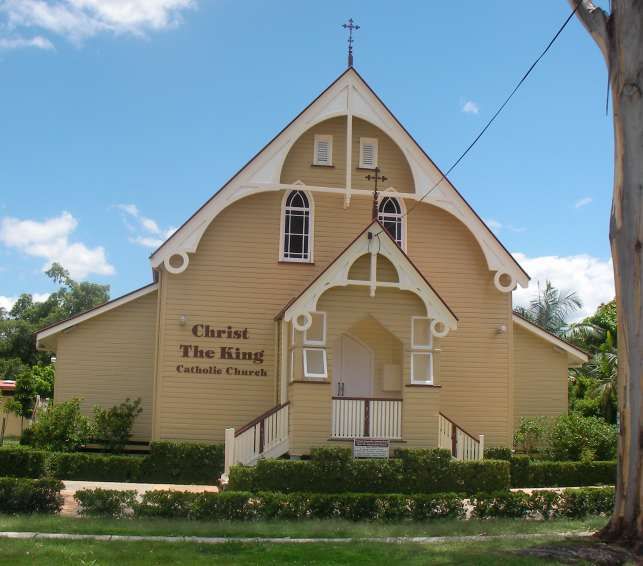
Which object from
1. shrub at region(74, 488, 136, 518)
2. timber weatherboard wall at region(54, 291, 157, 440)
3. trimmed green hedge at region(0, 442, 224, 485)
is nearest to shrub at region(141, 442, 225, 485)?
trimmed green hedge at region(0, 442, 224, 485)

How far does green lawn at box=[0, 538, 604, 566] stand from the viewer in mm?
11281

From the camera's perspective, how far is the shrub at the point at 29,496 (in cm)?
1536

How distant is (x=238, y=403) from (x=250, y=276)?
345 cm

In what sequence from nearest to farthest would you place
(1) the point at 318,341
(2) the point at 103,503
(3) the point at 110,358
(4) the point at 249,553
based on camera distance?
1. (4) the point at 249,553
2. (2) the point at 103,503
3. (1) the point at 318,341
4. (3) the point at 110,358

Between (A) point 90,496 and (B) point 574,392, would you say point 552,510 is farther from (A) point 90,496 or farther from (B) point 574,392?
(B) point 574,392

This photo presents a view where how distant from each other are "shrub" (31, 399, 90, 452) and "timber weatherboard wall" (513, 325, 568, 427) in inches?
499

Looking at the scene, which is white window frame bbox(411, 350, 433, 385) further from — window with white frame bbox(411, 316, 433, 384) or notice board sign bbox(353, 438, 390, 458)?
notice board sign bbox(353, 438, 390, 458)

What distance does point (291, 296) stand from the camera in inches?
910

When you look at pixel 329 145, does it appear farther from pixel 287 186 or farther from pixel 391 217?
pixel 391 217

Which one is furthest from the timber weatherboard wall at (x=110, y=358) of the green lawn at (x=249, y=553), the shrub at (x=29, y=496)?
the green lawn at (x=249, y=553)

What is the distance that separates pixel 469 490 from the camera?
18.2 metres

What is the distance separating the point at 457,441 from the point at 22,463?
10681 mm

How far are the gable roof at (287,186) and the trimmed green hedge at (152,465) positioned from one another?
4.94 metres

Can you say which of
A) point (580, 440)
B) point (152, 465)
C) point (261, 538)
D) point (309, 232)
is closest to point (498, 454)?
point (580, 440)
